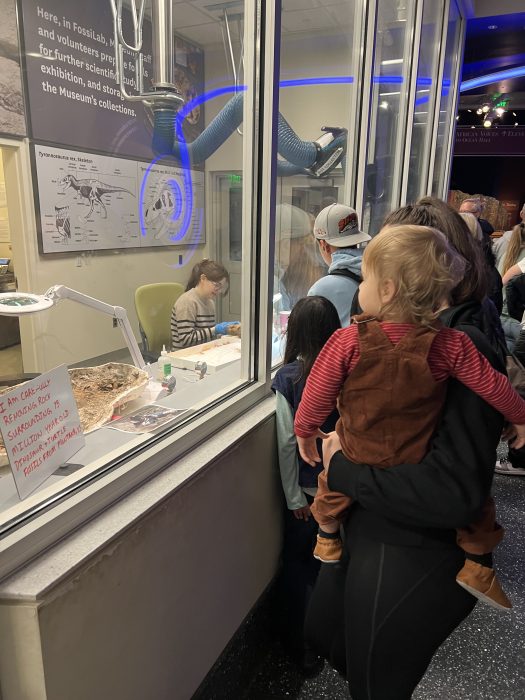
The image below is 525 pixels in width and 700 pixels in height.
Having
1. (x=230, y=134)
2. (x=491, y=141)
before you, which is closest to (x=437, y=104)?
(x=230, y=134)

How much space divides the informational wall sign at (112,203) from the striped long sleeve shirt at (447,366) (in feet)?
9.82

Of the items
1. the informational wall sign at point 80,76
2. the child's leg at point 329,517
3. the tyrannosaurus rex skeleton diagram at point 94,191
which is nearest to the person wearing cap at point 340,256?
the child's leg at point 329,517

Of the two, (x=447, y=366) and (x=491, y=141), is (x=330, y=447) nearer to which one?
(x=447, y=366)

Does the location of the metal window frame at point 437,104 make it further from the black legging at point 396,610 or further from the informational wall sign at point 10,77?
the black legging at point 396,610

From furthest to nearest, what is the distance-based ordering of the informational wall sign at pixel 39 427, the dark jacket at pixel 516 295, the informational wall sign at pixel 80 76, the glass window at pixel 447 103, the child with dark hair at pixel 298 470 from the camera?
the glass window at pixel 447 103, the informational wall sign at pixel 80 76, the dark jacket at pixel 516 295, the child with dark hair at pixel 298 470, the informational wall sign at pixel 39 427

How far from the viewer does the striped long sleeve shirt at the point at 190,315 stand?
9.16 ft

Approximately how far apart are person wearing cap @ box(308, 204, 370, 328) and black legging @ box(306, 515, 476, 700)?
1.11 meters

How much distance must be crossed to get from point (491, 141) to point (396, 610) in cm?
1238

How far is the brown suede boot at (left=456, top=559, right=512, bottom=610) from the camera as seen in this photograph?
0.94 metres

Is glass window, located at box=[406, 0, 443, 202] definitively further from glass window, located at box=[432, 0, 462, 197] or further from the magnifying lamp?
the magnifying lamp

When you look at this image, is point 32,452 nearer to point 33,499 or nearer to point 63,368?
point 33,499

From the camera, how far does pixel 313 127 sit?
307 centimetres

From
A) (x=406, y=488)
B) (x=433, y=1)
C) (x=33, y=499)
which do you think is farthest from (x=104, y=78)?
(x=406, y=488)

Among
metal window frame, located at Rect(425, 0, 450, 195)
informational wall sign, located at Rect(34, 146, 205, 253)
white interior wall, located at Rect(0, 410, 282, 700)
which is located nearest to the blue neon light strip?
metal window frame, located at Rect(425, 0, 450, 195)
